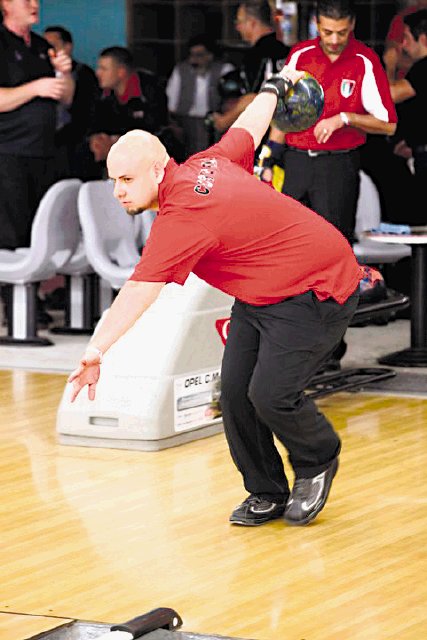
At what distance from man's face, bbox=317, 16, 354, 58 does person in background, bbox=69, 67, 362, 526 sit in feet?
6.93

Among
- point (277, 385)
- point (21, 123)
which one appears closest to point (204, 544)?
point (277, 385)

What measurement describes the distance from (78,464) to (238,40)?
8578mm

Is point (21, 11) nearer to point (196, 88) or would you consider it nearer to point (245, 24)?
point (245, 24)

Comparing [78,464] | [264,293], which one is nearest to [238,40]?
[78,464]

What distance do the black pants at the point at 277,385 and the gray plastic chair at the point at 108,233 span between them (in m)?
3.43

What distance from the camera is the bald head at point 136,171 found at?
4.20 m

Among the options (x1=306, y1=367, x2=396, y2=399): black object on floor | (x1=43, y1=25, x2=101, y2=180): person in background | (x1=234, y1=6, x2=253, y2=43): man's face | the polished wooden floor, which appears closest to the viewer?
the polished wooden floor

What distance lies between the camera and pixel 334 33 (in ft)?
22.4

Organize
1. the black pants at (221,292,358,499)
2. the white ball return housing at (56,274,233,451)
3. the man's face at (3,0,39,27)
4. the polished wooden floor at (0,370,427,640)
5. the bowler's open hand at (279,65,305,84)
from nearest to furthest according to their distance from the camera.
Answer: the polished wooden floor at (0,370,427,640)
the black pants at (221,292,358,499)
the bowler's open hand at (279,65,305,84)
the white ball return housing at (56,274,233,451)
the man's face at (3,0,39,27)

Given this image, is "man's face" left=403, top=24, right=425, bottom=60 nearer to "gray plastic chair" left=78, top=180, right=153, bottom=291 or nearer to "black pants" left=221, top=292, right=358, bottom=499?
"gray plastic chair" left=78, top=180, right=153, bottom=291

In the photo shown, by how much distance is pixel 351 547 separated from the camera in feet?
14.4

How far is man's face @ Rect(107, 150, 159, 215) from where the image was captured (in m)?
4.20

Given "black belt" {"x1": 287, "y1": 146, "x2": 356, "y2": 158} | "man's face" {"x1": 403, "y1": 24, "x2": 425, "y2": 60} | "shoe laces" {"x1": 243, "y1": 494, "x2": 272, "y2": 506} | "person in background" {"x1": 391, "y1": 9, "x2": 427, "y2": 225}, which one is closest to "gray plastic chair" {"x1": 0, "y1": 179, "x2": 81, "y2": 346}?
"black belt" {"x1": 287, "y1": 146, "x2": 356, "y2": 158}

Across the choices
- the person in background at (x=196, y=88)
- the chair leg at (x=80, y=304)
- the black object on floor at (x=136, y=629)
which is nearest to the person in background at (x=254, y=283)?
the black object on floor at (x=136, y=629)
